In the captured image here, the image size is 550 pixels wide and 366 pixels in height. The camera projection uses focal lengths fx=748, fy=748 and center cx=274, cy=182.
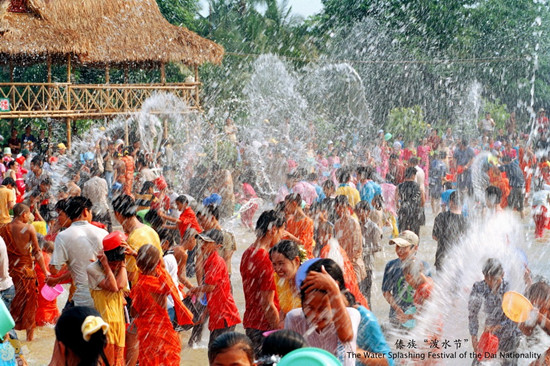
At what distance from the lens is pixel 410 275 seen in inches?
218

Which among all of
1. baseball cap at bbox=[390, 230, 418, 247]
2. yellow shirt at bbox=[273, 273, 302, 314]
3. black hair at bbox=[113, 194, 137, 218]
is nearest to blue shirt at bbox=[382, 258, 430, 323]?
baseball cap at bbox=[390, 230, 418, 247]

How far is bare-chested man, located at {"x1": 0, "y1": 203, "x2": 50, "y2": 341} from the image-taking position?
698 cm

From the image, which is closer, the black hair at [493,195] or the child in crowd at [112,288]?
the child in crowd at [112,288]

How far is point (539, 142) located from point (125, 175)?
11.3m

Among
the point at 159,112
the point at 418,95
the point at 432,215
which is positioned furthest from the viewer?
the point at 418,95

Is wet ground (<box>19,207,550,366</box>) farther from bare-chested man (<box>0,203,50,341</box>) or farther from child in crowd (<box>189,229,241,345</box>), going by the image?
child in crowd (<box>189,229,241,345</box>)

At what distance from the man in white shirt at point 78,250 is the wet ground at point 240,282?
4.44 ft

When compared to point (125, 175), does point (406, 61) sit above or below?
above

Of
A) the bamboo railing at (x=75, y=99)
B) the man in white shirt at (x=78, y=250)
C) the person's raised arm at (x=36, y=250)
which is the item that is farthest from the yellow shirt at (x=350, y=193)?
the bamboo railing at (x=75, y=99)

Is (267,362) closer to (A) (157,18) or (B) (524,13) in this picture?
(A) (157,18)

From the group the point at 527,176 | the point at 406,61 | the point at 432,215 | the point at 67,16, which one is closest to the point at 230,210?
the point at 432,215

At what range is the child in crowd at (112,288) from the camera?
519cm

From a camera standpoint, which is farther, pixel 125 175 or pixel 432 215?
pixel 432 215

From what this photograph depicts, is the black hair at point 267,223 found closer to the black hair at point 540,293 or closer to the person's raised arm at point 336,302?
the black hair at point 540,293
